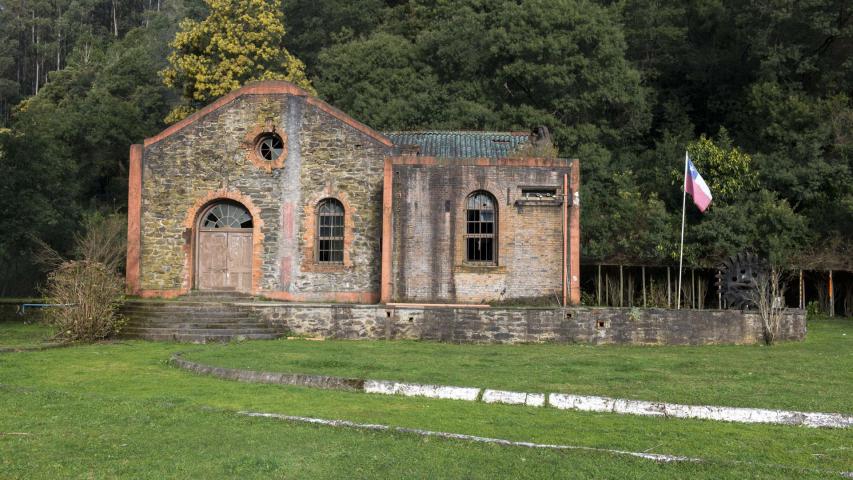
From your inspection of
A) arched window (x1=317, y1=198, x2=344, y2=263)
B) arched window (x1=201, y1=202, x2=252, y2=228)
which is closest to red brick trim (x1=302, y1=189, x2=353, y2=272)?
arched window (x1=317, y1=198, x2=344, y2=263)

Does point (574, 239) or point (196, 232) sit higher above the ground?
→ point (196, 232)

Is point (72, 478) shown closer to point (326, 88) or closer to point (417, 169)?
point (417, 169)

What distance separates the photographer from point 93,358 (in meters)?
17.4

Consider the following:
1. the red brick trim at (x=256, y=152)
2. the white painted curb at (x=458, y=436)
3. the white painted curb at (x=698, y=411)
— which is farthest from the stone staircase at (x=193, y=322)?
the white painted curb at (x=698, y=411)

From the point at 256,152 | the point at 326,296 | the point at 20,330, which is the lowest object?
the point at 20,330

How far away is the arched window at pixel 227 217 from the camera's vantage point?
26594 millimetres

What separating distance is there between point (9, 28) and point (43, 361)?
6960cm

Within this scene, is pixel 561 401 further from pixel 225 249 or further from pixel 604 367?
pixel 225 249

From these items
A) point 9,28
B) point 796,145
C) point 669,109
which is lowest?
point 796,145

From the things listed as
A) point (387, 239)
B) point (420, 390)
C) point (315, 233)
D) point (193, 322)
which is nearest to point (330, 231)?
point (315, 233)

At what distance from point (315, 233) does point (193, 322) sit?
546cm

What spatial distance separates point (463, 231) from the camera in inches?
986

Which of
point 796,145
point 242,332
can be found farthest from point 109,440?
point 796,145

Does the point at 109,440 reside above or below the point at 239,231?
below
